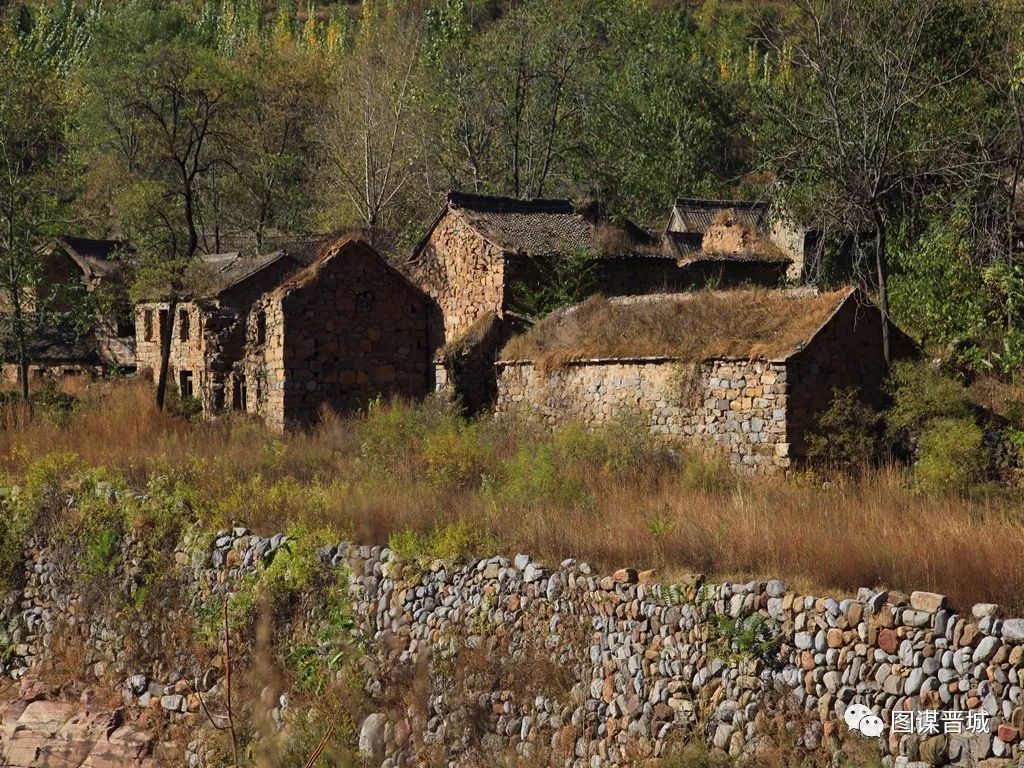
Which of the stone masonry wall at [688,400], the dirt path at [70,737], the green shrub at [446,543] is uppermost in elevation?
the stone masonry wall at [688,400]

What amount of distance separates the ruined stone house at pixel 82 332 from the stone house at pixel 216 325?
2.05 m

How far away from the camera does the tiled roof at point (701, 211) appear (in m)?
40.3

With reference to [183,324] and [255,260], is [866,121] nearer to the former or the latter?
[183,324]

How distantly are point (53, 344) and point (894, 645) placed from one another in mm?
36143

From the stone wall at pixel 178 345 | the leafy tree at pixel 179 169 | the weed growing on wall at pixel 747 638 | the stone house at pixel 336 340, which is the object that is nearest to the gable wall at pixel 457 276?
the stone house at pixel 336 340

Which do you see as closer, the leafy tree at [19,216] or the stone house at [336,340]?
the stone house at [336,340]

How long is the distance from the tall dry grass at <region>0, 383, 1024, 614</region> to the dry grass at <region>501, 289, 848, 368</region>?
163 centimetres

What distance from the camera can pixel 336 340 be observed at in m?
24.0

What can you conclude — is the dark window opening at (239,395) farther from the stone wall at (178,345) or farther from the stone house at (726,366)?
the stone house at (726,366)

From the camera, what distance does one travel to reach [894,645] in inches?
367

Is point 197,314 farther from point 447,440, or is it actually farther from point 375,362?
point 447,440


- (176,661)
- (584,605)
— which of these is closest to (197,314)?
(176,661)

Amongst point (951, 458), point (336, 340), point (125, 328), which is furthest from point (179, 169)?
point (951, 458)

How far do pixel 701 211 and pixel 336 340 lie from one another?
2123 centimetres
